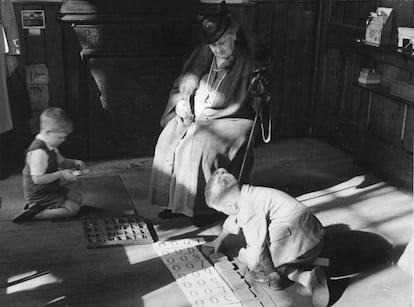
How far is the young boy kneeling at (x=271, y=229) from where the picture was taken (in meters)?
3.12

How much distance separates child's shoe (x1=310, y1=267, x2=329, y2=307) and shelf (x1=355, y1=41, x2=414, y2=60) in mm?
1923

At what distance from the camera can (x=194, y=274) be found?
3320 mm

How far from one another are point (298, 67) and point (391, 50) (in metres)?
1.45

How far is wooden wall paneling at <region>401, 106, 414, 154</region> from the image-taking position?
14.8ft

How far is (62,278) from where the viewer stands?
326 cm

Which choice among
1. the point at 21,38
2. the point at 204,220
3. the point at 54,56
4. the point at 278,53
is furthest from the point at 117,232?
the point at 278,53

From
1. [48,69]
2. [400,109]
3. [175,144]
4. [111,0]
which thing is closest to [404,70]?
[400,109]

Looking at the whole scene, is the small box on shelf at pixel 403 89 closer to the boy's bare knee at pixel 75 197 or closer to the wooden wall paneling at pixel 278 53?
the wooden wall paneling at pixel 278 53

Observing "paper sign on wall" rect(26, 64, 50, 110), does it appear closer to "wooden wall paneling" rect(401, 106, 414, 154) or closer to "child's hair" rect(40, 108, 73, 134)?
"child's hair" rect(40, 108, 73, 134)

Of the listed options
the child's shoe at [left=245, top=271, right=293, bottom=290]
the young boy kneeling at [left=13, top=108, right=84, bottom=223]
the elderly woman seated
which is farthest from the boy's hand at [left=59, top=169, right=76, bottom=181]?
the child's shoe at [left=245, top=271, right=293, bottom=290]

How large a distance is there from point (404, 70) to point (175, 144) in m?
1.82

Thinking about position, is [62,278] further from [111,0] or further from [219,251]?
[111,0]

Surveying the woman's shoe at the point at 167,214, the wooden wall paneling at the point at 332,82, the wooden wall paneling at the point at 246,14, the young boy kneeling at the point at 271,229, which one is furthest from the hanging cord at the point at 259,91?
the wooden wall paneling at the point at 332,82

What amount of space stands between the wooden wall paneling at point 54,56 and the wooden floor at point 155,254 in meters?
0.65
